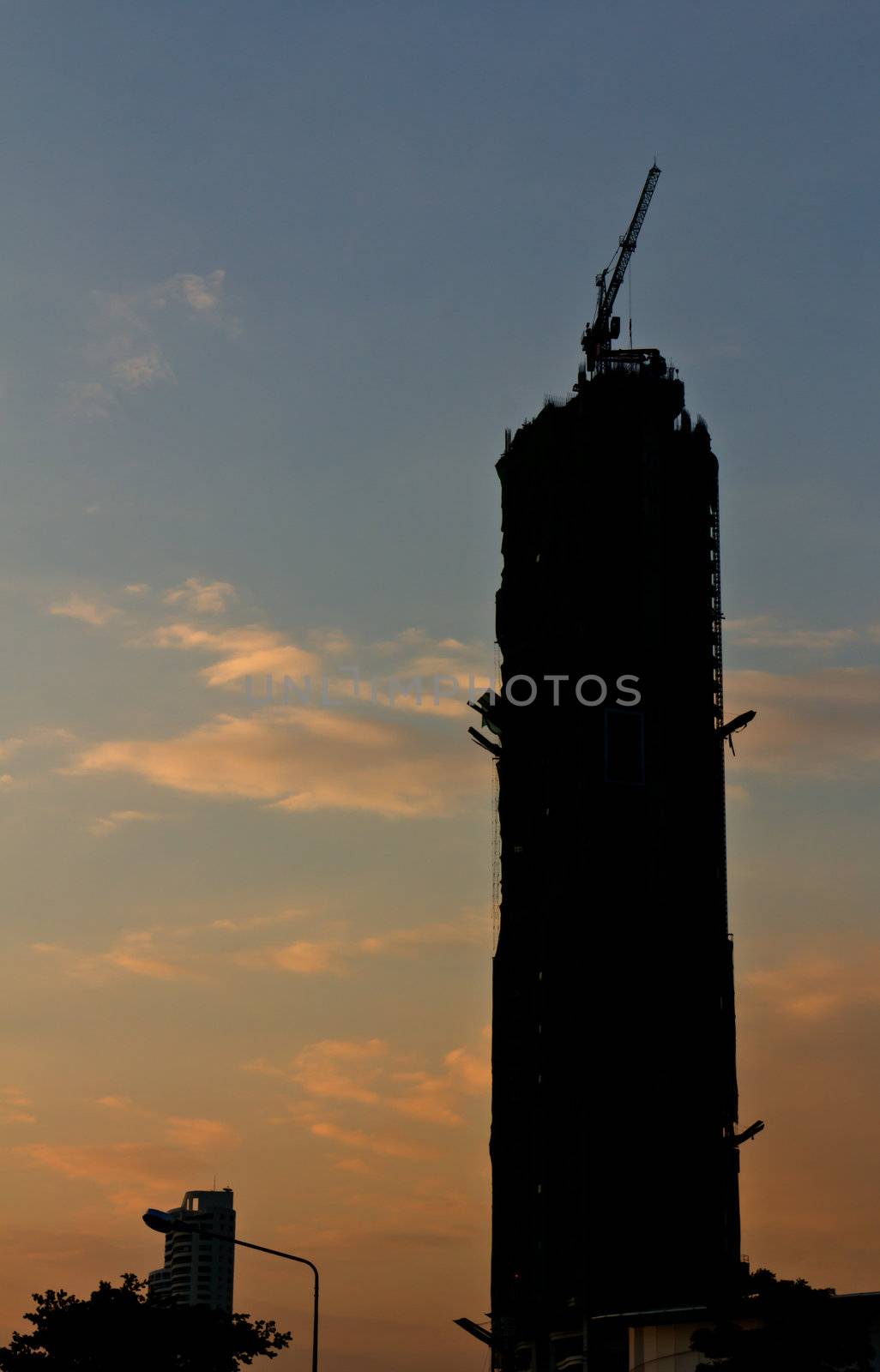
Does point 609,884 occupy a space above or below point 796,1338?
above

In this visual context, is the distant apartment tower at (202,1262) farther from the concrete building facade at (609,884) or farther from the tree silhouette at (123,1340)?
the tree silhouette at (123,1340)

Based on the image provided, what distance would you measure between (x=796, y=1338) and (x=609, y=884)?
293 ft

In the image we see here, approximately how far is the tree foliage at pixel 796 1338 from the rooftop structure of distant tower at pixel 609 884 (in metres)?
69.3

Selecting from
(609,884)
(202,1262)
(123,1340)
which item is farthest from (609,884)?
(123,1340)

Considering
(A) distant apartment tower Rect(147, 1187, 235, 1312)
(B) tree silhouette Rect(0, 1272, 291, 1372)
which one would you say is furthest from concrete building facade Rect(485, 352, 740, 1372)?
(B) tree silhouette Rect(0, 1272, 291, 1372)

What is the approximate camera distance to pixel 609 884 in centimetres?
16488

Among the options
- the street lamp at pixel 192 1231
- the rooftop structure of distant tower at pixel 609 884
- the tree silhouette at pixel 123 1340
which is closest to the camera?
the street lamp at pixel 192 1231

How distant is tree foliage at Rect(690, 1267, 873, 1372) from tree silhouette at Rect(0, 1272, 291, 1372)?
1206 inches

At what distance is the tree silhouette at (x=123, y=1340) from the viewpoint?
96562mm

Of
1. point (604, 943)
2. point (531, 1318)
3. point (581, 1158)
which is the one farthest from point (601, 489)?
point (531, 1318)

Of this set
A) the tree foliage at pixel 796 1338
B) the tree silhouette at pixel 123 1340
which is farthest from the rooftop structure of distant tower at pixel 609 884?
the tree foliage at pixel 796 1338

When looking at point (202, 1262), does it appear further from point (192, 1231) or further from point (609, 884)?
point (192, 1231)

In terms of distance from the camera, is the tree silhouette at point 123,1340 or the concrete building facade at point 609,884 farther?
the concrete building facade at point 609,884

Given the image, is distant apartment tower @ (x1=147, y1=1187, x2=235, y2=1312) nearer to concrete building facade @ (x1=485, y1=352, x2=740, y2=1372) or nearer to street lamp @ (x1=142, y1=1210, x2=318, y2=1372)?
concrete building facade @ (x1=485, y1=352, x2=740, y2=1372)
